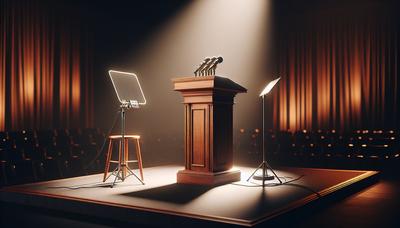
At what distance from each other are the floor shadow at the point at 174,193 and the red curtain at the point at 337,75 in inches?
182

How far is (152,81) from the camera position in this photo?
8.34 meters

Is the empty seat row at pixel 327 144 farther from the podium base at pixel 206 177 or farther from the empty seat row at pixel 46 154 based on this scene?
the podium base at pixel 206 177

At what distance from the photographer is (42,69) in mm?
6574

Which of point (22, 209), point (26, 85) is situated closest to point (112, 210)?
point (22, 209)

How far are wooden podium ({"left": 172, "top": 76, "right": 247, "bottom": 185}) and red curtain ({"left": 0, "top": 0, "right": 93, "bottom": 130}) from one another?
3.07 meters

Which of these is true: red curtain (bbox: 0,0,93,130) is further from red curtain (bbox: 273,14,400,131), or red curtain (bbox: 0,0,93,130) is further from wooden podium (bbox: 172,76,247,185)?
red curtain (bbox: 273,14,400,131)

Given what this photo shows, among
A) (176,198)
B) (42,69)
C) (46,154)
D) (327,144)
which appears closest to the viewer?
(176,198)

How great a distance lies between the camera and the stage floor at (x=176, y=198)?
9.39 feet

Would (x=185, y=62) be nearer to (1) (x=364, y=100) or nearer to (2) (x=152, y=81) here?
(2) (x=152, y=81)

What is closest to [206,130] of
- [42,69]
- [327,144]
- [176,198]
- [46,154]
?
[176,198]

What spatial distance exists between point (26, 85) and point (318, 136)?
4.83 metres

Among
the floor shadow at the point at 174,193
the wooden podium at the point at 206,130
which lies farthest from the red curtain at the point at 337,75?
the floor shadow at the point at 174,193

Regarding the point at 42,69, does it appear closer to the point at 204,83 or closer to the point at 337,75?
the point at 204,83

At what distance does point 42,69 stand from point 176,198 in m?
4.13
